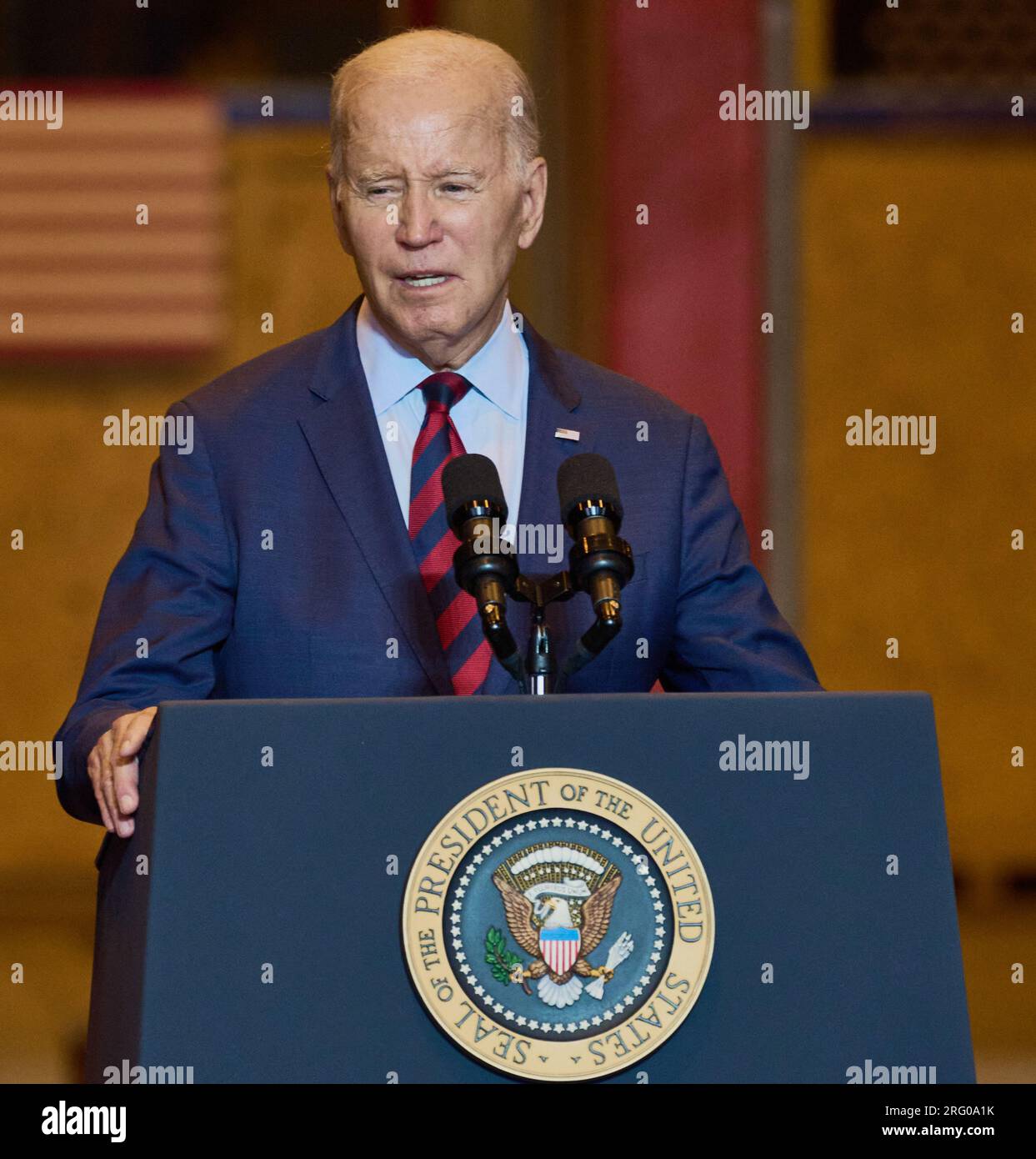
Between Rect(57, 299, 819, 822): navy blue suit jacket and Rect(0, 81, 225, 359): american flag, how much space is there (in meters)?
3.41

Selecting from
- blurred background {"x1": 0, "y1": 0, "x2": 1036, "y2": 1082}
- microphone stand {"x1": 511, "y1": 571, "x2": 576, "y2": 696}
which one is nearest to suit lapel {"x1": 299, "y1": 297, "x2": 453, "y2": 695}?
microphone stand {"x1": 511, "y1": 571, "x2": 576, "y2": 696}

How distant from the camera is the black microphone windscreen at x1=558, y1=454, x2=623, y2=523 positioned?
150cm

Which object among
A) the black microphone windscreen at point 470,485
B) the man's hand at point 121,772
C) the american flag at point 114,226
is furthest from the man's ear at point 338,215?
the american flag at point 114,226

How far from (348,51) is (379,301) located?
385 cm

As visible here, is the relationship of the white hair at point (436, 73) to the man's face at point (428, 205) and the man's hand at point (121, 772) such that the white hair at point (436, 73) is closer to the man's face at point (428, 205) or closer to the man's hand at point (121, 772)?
the man's face at point (428, 205)

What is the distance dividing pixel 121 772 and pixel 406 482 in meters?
0.62

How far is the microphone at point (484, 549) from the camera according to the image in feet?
4.65

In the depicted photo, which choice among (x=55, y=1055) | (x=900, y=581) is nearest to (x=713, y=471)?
(x=55, y=1055)

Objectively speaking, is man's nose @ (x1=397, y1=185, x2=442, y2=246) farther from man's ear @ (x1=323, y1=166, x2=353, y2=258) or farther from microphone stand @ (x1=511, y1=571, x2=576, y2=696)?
microphone stand @ (x1=511, y1=571, x2=576, y2=696)

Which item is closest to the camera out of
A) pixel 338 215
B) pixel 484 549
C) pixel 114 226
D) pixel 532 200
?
pixel 484 549

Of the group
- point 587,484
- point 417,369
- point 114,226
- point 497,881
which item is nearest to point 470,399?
point 417,369

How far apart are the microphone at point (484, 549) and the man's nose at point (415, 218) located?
50cm

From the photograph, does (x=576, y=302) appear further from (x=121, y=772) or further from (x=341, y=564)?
(x=121, y=772)

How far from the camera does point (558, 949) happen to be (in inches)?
53.0
